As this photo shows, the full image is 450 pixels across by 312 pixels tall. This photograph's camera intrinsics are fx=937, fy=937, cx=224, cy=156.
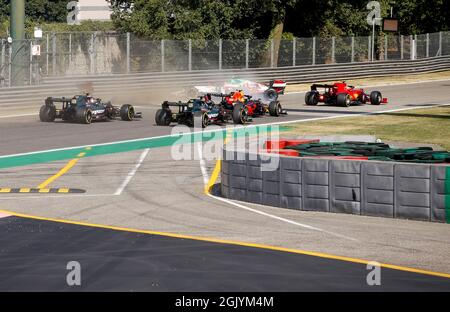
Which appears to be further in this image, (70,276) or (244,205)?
(244,205)

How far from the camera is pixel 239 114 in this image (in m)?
30.3

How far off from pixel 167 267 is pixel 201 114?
18399mm

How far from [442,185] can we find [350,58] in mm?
41849

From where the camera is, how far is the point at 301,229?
13797 millimetres

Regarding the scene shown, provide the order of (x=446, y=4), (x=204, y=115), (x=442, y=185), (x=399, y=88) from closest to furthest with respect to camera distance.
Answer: (x=442, y=185) < (x=204, y=115) < (x=399, y=88) < (x=446, y=4)

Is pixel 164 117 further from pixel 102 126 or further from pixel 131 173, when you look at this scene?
pixel 131 173

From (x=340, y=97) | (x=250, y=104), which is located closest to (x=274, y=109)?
(x=250, y=104)

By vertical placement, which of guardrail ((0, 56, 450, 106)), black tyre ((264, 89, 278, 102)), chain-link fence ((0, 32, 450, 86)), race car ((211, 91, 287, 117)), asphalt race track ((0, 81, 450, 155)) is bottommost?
asphalt race track ((0, 81, 450, 155))

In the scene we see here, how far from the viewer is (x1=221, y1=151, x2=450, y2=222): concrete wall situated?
14.3 meters

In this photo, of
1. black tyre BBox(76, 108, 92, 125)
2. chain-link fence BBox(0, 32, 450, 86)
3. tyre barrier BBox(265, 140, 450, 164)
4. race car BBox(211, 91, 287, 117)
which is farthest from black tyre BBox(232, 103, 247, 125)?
chain-link fence BBox(0, 32, 450, 86)

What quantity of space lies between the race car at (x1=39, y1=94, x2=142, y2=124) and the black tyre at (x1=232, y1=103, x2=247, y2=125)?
12.3 feet

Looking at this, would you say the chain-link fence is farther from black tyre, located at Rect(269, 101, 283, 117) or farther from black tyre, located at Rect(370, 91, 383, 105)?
black tyre, located at Rect(269, 101, 283, 117)
